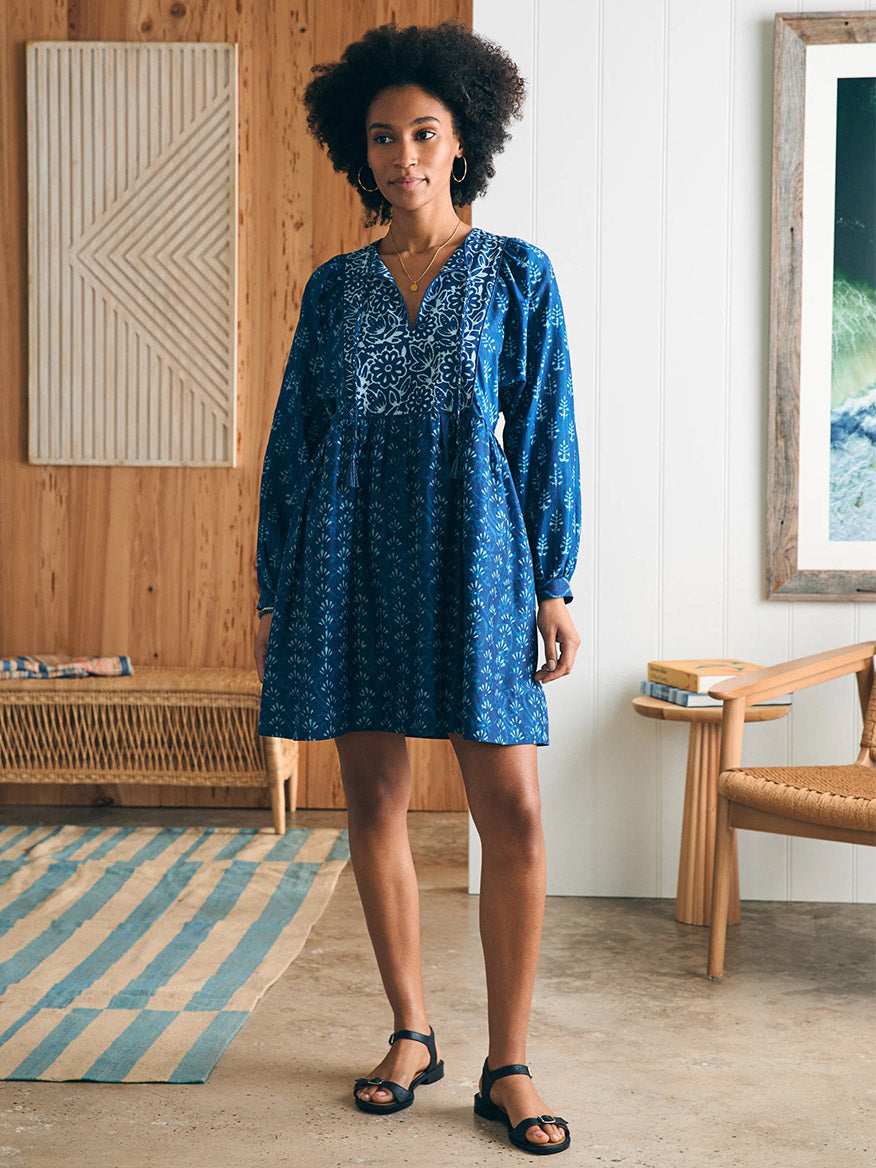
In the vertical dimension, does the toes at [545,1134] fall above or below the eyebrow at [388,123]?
below

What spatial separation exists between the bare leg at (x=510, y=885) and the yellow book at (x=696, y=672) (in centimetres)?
104

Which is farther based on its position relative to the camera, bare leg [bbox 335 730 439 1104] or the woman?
bare leg [bbox 335 730 439 1104]

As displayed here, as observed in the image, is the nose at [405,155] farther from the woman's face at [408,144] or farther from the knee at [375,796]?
the knee at [375,796]

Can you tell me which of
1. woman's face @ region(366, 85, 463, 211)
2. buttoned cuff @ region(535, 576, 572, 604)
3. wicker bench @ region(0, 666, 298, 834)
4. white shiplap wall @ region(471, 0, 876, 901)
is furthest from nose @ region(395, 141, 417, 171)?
wicker bench @ region(0, 666, 298, 834)

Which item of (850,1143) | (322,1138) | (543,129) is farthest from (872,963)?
(543,129)

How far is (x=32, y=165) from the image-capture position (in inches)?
150

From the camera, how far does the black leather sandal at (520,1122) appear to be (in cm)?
167

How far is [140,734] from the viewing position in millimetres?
Result: 3529

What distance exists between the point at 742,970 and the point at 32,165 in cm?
313

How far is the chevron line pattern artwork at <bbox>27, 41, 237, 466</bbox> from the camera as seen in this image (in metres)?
3.79

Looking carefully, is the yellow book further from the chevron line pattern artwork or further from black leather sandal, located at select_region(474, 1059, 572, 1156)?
Result: the chevron line pattern artwork

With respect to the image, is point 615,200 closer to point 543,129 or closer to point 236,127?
point 543,129

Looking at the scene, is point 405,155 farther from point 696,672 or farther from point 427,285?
point 696,672

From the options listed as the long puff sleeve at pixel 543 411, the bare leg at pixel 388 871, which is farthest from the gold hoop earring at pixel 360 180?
the bare leg at pixel 388 871
